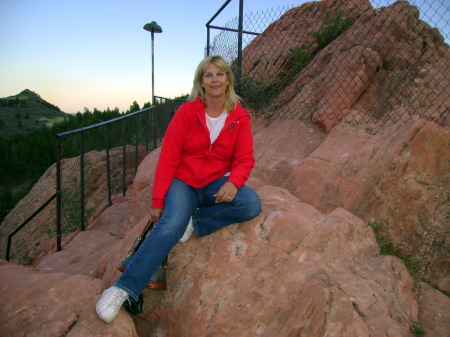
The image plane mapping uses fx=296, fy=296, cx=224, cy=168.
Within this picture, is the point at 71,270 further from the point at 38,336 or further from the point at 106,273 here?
the point at 38,336

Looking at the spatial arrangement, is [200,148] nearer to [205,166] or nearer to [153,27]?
[205,166]

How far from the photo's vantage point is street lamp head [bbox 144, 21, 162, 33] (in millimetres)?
13582

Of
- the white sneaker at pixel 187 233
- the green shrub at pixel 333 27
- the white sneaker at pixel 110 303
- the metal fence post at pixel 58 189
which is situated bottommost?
the metal fence post at pixel 58 189

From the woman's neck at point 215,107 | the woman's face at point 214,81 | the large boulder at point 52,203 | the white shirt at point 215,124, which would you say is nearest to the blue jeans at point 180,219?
the white shirt at point 215,124

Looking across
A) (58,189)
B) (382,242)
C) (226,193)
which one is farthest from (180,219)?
(58,189)

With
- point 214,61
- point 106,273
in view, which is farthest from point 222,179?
point 106,273

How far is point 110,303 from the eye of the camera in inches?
68.3

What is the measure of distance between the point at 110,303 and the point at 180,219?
24.8 inches

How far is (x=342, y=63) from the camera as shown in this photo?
162 inches

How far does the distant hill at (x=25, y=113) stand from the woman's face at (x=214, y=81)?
118 ft

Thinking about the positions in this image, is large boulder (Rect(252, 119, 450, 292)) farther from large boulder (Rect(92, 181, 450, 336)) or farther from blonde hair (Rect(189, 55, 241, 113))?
blonde hair (Rect(189, 55, 241, 113))

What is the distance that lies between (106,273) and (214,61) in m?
1.88

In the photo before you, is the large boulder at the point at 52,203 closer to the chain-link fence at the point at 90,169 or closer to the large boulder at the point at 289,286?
the chain-link fence at the point at 90,169

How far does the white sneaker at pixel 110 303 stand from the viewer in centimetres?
172
